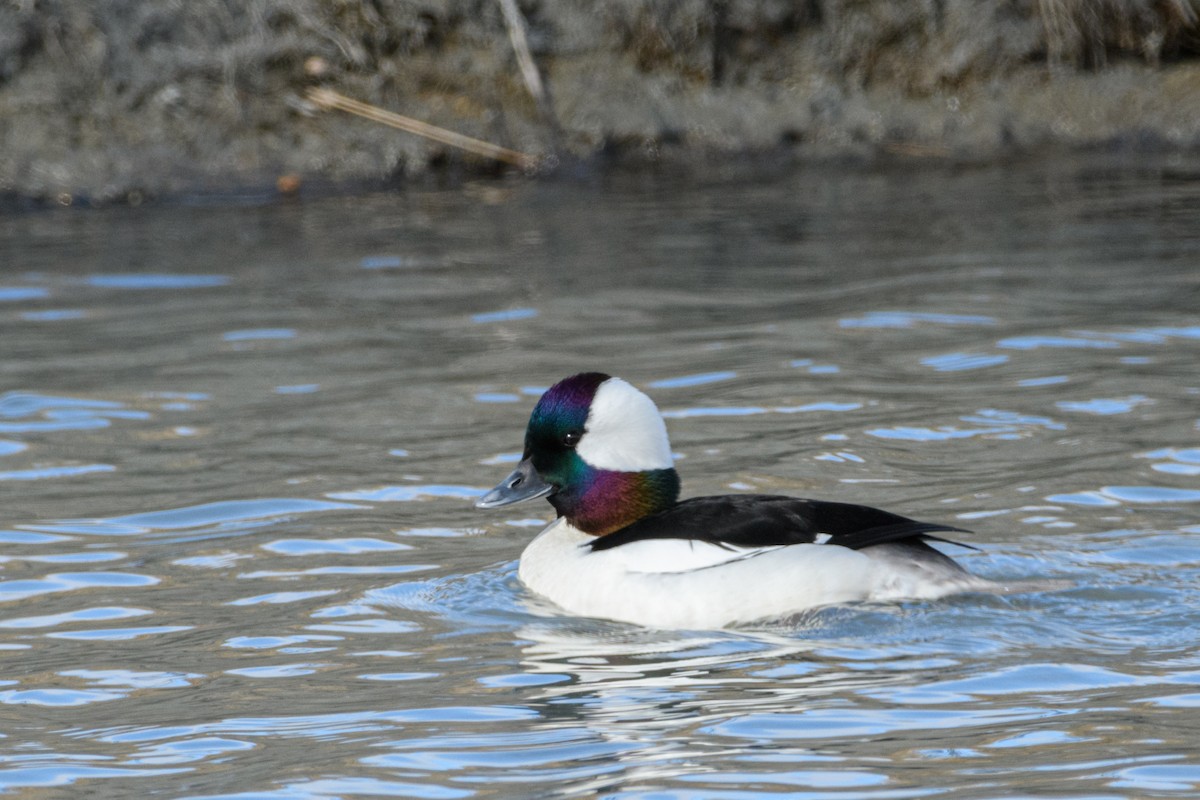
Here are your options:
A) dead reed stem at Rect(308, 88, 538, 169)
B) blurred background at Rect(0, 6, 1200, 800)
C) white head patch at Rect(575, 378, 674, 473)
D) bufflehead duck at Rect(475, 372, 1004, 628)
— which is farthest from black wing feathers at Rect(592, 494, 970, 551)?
dead reed stem at Rect(308, 88, 538, 169)

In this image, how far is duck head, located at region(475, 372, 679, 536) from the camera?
5.95m

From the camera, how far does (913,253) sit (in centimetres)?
1080

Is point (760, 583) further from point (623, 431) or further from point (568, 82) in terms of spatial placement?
point (568, 82)

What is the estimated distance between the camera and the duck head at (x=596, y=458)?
5949mm

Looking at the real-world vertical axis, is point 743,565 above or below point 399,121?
below

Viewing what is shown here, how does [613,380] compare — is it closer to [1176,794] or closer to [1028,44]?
[1176,794]

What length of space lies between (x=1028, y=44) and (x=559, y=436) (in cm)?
885

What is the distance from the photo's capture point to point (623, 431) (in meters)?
5.94

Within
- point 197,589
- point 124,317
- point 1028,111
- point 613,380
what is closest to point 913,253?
point 1028,111

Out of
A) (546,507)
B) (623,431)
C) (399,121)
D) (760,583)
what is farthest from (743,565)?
(399,121)

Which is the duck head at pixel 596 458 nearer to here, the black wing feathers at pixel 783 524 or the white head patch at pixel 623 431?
the white head patch at pixel 623 431

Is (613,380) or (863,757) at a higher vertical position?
(613,380)

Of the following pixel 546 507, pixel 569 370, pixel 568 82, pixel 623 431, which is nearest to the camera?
pixel 623 431

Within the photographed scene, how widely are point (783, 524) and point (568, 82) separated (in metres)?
8.82
